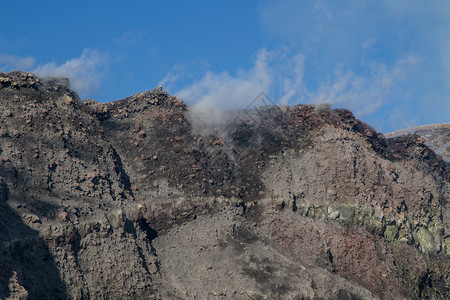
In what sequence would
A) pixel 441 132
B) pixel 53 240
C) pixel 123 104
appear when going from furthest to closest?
pixel 441 132
pixel 123 104
pixel 53 240

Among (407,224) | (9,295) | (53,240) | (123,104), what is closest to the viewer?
(9,295)

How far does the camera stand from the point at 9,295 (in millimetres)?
26328

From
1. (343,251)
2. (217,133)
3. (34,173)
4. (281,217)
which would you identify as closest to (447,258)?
(343,251)

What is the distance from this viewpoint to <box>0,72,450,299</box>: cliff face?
33969 mm

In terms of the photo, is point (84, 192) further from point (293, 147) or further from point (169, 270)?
point (293, 147)

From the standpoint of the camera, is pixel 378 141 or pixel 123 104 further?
pixel 378 141

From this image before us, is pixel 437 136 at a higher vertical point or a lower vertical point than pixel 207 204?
higher

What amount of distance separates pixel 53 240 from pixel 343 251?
65.0ft

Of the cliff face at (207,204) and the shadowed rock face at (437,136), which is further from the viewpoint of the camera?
the shadowed rock face at (437,136)

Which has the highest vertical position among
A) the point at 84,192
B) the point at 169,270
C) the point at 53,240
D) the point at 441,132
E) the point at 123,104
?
the point at 123,104

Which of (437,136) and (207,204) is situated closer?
(207,204)

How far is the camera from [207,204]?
136 ft

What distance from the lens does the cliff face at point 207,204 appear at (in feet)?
111

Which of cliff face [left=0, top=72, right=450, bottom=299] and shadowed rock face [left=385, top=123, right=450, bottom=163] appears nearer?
cliff face [left=0, top=72, right=450, bottom=299]
